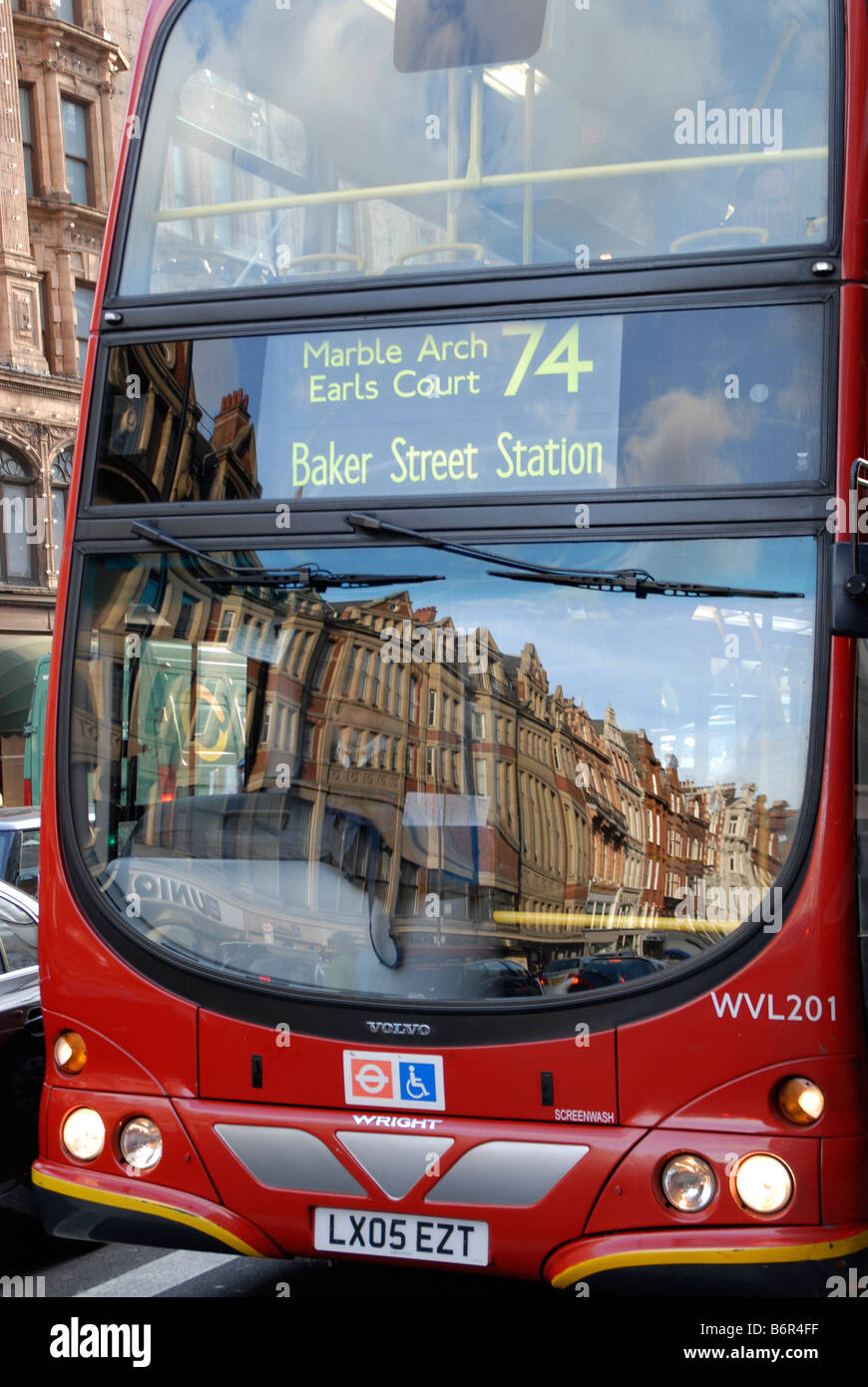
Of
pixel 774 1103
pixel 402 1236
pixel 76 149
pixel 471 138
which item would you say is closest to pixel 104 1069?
pixel 402 1236

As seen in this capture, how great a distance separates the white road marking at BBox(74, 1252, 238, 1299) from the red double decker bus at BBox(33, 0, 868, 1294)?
0.92 meters

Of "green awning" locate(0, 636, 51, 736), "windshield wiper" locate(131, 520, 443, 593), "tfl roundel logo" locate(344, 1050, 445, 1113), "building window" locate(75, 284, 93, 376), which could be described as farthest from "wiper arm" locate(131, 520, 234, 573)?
"building window" locate(75, 284, 93, 376)

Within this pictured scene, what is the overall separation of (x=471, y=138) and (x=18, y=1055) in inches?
146

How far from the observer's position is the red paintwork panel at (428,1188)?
3871 millimetres

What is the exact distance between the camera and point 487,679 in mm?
4086

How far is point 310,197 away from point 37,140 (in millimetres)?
24862

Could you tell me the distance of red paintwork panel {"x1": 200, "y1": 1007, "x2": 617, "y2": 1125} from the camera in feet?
12.8

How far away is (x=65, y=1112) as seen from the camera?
444 centimetres

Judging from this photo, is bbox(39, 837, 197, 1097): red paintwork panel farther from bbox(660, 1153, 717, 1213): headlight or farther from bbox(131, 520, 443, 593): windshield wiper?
bbox(660, 1153, 717, 1213): headlight

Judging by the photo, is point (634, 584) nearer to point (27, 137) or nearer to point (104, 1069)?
point (104, 1069)

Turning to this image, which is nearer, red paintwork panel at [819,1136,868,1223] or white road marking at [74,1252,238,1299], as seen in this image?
red paintwork panel at [819,1136,868,1223]

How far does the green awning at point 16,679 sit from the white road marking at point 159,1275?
757 inches

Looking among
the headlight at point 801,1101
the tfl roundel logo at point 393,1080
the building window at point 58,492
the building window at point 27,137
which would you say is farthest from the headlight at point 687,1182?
the building window at point 27,137

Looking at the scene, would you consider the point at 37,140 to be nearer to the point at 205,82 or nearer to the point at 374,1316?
the point at 205,82
